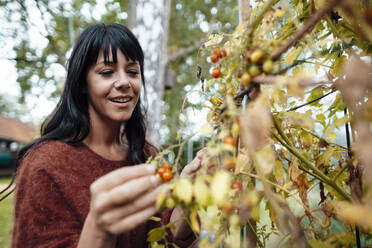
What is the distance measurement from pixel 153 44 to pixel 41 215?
9.06 ft

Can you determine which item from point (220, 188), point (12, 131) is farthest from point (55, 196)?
point (12, 131)

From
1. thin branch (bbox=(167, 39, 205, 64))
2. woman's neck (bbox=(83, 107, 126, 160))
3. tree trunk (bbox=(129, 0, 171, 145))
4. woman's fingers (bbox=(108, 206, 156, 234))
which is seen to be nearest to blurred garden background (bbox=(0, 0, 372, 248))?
woman's fingers (bbox=(108, 206, 156, 234))

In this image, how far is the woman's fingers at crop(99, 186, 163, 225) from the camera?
0.49 metres

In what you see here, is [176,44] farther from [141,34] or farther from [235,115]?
[235,115]

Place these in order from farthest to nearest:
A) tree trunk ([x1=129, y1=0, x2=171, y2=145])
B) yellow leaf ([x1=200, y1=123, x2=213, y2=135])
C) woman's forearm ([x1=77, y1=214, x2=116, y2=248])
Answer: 1. tree trunk ([x1=129, y1=0, x2=171, y2=145])
2. woman's forearm ([x1=77, y1=214, x2=116, y2=248])
3. yellow leaf ([x1=200, y1=123, x2=213, y2=135])

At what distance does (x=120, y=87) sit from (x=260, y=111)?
33.3 inches

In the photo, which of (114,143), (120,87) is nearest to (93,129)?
(114,143)

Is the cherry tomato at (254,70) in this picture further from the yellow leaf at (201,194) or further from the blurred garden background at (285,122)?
the yellow leaf at (201,194)

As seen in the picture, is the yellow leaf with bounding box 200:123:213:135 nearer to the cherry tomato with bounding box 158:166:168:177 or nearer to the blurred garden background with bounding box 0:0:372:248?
the blurred garden background with bounding box 0:0:372:248

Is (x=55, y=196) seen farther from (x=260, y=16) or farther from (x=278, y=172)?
(x=260, y=16)

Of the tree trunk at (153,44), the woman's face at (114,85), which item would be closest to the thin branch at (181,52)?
the tree trunk at (153,44)

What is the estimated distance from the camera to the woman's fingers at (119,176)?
50 centimetres

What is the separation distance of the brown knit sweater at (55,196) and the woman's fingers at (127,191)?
511 mm

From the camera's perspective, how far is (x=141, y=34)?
11.1 ft
